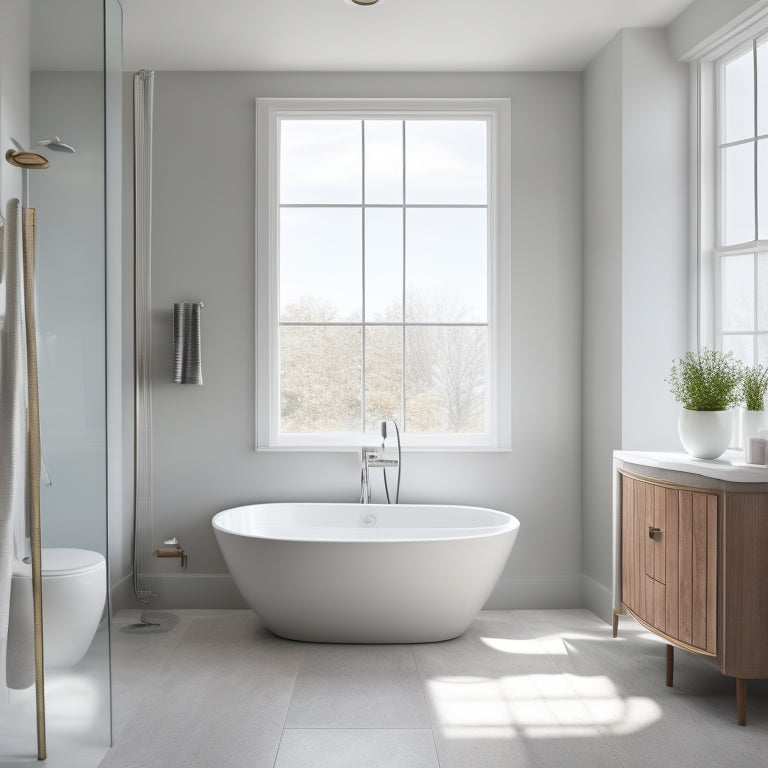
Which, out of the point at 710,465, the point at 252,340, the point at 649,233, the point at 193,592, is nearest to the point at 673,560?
the point at 710,465

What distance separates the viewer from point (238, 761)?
2164 mm

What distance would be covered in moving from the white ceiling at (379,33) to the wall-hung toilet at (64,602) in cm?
245

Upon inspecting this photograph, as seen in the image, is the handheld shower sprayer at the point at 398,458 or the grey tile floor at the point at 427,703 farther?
the handheld shower sprayer at the point at 398,458

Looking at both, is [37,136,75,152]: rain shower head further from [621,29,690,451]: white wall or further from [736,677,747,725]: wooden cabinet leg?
[736,677,747,725]: wooden cabinet leg

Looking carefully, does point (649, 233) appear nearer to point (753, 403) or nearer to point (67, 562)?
point (753, 403)

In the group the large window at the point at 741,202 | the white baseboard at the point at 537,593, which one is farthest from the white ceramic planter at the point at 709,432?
the white baseboard at the point at 537,593

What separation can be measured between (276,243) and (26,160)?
1941 mm

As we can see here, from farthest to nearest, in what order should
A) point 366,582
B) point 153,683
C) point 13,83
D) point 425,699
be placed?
point 366,582 → point 153,683 → point 425,699 → point 13,83

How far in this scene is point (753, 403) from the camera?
8.65ft

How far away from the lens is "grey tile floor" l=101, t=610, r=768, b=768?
7.25ft

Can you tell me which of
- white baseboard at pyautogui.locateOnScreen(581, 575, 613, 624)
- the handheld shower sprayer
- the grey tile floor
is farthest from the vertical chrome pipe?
white baseboard at pyautogui.locateOnScreen(581, 575, 613, 624)

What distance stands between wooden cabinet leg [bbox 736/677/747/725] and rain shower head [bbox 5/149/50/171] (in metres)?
2.78

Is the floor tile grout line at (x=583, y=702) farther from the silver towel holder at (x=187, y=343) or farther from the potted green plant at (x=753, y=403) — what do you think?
the silver towel holder at (x=187, y=343)

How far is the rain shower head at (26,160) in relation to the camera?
5.98 feet
